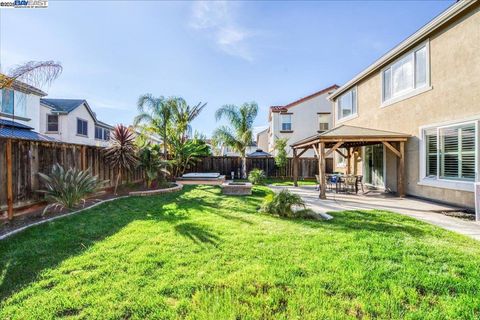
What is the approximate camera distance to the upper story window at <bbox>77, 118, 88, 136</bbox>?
23434 millimetres

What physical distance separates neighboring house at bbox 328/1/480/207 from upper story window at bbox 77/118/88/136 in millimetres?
25005

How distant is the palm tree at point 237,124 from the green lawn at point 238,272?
14.8 meters

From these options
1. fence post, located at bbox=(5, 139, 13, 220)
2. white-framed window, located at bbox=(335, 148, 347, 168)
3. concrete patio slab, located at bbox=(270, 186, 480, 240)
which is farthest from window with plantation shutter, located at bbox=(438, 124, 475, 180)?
fence post, located at bbox=(5, 139, 13, 220)

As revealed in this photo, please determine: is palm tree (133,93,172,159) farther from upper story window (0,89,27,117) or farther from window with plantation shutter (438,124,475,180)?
window with plantation shutter (438,124,475,180)

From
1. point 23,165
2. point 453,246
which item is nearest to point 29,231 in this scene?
point 23,165

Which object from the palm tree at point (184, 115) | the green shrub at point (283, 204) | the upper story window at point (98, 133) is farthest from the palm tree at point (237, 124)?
the upper story window at point (98, 133)

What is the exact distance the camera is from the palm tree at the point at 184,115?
18.3 m

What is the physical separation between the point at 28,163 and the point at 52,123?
18647 mm

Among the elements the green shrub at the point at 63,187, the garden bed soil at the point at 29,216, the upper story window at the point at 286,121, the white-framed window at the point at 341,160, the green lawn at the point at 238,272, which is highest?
the upper story window at the point at 286,121

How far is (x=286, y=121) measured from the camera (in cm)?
2612

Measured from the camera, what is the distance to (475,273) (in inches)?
132

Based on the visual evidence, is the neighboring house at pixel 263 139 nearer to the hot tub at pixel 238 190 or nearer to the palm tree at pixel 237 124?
the palm tree at pixel 237 124

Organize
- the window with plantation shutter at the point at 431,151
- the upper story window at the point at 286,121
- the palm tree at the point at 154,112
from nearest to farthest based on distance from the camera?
the window with plantation shutter at the point at 431,151
the palm tree at the point at 154,112
the upper story window at the point at 286,121

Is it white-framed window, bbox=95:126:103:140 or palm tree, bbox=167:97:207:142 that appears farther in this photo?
white-framed window, bbox=95:126:103:140
